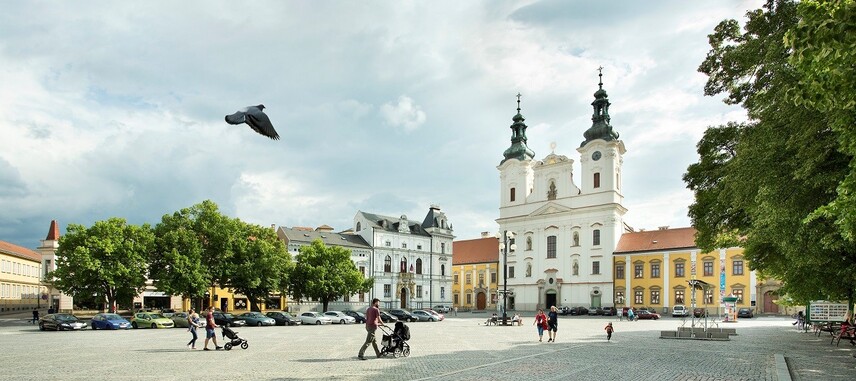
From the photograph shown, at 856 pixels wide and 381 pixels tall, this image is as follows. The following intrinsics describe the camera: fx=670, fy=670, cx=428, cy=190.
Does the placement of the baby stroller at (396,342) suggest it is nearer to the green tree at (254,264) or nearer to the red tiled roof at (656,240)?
the green tree at (254,264)

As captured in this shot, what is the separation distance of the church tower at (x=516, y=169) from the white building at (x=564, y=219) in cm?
14

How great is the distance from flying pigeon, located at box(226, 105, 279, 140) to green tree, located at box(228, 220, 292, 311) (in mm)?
39984

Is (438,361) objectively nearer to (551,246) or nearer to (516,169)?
(551,246)

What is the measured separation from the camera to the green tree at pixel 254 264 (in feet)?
172

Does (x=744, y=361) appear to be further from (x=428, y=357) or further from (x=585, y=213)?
(x=585, y=213)

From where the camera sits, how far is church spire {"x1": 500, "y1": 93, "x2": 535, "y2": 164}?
96.2 m

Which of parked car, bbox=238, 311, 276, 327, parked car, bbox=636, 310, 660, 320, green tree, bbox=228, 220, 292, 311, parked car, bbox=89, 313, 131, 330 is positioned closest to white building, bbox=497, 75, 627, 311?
parked car, bbox=636, 310, 660, 320

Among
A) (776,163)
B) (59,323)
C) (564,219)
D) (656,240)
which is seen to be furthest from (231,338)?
(564,219)

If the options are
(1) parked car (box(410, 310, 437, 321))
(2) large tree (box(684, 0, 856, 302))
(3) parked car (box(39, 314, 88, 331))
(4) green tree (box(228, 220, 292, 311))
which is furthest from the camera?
(1) parked car (box(410, 310, 437, 321))

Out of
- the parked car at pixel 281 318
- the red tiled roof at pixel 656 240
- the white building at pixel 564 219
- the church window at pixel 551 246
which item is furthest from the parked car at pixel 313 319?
the church window at pixel 551 246

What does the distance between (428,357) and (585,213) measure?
7049 centimetres

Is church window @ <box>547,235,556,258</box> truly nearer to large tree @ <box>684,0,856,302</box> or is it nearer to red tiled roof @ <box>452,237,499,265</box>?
red tiled roof @ <box>452,237,499,265</box>

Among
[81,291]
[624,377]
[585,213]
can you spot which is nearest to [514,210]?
[585,213]

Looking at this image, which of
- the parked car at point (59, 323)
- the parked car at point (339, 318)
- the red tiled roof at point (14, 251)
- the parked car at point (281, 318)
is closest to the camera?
the parked car at point (59, 323)
